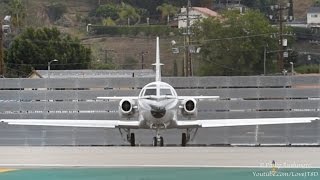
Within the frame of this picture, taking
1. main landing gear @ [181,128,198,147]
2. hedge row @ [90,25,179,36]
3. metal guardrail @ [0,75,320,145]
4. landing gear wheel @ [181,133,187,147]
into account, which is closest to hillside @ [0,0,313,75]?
hedge row @ [90,25,179,36]

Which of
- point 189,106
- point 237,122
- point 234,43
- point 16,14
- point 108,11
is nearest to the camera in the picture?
point 237,122

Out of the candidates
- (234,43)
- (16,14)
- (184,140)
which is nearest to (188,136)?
(184,140)

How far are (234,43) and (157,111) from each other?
69.5 m

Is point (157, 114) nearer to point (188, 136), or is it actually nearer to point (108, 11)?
point (188, 136)

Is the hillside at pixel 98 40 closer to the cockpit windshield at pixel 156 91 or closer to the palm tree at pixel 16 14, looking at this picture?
the palm tree at pixel 16 14

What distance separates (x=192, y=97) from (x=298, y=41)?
104550mm

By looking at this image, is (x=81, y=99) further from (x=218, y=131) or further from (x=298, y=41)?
(x=298, y=41)

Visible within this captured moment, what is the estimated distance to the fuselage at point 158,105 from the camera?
22953mm

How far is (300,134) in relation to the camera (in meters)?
23.7

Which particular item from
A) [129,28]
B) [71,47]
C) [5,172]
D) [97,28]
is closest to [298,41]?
[129,28]

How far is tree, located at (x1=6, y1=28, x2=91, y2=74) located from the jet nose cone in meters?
55.0

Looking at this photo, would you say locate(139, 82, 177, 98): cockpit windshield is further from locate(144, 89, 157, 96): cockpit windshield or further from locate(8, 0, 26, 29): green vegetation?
locate(8, 0, 26, 29): green vegetation

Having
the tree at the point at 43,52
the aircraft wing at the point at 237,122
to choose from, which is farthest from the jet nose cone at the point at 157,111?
the tree at the point at 43,52

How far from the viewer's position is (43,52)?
81500mm
